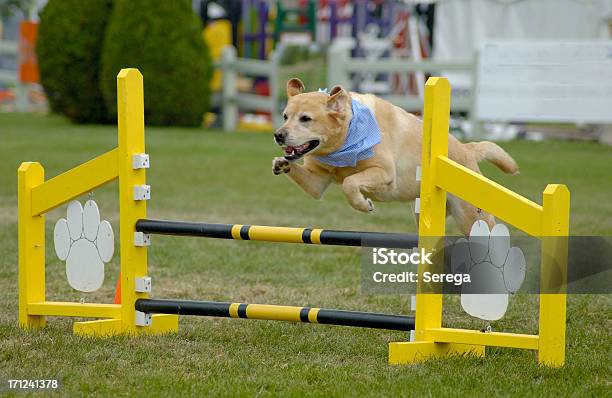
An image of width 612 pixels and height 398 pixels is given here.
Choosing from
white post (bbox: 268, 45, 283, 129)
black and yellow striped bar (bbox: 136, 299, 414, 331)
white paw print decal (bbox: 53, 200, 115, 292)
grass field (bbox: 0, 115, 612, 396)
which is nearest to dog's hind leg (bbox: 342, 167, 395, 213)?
black and yellow striped bar (bbox: 136, 299, 414, 331)

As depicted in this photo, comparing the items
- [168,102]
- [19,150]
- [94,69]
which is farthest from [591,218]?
[94,69]

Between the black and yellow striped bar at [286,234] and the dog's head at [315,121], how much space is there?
419 mm

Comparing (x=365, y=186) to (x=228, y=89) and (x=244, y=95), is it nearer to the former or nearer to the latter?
(x=228, y=89)

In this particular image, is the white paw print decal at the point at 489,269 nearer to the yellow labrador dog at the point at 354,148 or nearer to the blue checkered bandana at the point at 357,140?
the yellow labrador dog at the point at 354,148

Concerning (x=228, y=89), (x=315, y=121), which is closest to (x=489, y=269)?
(x=315, y=121)

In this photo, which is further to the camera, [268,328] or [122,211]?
[268,328]

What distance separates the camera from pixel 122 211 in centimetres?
504

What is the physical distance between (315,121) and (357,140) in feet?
0.83

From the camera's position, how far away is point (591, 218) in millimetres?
9531

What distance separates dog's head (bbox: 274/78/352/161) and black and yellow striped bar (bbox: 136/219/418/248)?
419mm

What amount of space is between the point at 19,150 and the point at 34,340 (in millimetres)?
10263

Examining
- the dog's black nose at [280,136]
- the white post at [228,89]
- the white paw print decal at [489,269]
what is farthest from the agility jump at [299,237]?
the white post at [228,89]

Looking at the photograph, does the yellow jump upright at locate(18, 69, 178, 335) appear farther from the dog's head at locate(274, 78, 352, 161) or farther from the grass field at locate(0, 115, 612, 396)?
the dog's head at locate(274, 78, 352, 161)

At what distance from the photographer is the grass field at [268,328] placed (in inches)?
159
